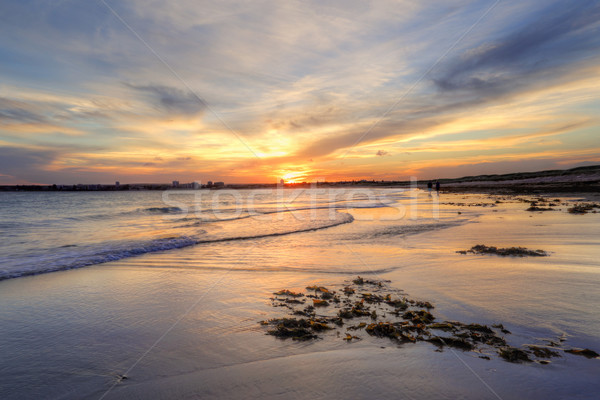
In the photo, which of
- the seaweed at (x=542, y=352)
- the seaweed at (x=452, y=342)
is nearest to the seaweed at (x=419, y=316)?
the seaweed at (x=452, y=342)

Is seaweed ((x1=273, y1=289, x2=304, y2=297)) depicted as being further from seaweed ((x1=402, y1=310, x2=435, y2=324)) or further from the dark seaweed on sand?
seaweed ((x1=402, y1=310, x2=435, y2=324))

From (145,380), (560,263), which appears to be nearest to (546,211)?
(560,263)

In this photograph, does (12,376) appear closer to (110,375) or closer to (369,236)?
(110,375)

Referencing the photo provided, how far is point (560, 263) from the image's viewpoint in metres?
6.79

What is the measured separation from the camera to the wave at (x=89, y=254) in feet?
25.9

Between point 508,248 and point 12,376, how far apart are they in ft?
34.4

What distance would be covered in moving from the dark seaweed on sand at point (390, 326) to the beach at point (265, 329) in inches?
4.2

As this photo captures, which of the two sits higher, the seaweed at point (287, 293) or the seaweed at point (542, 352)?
the seaweed at point (542, 352)

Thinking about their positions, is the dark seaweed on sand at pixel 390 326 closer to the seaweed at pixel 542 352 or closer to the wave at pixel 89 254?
the seaweed at pixel 542 352

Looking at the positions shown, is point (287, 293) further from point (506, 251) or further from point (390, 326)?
point (506, 251)

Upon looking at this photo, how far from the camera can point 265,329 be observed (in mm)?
4270

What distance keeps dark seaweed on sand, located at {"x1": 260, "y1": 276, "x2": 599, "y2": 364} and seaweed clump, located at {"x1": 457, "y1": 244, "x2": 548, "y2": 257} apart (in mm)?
4228

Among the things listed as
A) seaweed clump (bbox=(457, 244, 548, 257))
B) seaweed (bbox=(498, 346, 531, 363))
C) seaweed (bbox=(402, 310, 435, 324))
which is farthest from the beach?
seaweed clump (bbox=(457, 244, 548, 257))

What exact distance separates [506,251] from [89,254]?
12.7 meters
